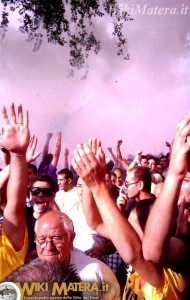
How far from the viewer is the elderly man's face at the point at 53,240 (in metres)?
1.68

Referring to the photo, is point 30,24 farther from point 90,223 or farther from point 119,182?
point 90,223

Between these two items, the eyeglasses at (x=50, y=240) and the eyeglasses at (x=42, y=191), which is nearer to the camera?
the eyeglasses at (x=50, y=240)

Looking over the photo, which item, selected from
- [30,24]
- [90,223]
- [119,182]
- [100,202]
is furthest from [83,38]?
[100,202]

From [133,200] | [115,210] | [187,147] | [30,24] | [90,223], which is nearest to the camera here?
[187,147]

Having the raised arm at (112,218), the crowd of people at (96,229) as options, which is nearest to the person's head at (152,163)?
the crowd of people at (96,229)

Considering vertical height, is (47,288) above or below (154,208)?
below

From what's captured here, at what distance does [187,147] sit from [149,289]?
0.56m

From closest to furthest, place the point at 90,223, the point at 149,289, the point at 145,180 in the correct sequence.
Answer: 1. the point at 149,289
2. the point at 90,223
3. the point at 145,180

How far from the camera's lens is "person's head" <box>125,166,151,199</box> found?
8.97ft

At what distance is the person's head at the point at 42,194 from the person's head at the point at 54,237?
0.70 metres

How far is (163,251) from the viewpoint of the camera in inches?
50.9

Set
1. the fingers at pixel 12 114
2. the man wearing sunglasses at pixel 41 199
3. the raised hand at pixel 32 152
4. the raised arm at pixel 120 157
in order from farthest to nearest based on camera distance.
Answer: the raised arm at pixel 120 157 → the man wearing sunglasses at pixel 41 199 → the raised hand at pixel 32 152 → the fingers at pixel 12 114

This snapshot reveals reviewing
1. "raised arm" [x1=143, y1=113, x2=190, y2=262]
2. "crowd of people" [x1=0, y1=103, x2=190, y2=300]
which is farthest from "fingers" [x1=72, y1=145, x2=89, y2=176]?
"raised arm" [x1=143, y1=113, x2=190, y2=262]

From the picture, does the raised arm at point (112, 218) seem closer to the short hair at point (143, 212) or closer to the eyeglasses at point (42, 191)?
the short hair at point (143, 212)
